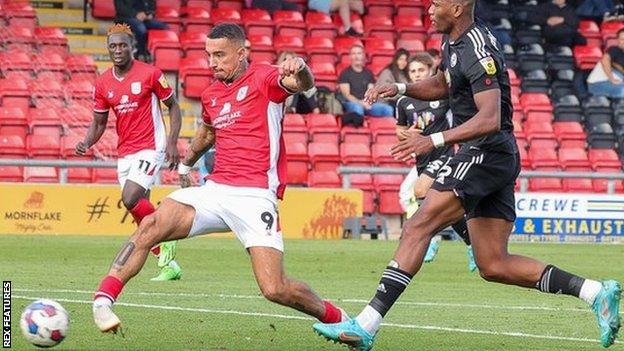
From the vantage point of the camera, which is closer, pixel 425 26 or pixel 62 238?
pixel 62 238

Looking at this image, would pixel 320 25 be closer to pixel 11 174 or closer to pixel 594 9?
pixel 594 9

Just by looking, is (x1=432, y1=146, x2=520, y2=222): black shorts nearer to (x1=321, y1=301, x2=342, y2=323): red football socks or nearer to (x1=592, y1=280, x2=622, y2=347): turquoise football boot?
(x1=592, y1=280, x2=622, y2=347): turquoise football boot

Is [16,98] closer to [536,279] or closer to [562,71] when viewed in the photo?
[562,71]

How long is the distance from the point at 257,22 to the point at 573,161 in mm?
6565

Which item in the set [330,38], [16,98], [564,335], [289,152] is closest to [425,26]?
[330,38]

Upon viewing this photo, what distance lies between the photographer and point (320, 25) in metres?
29.0

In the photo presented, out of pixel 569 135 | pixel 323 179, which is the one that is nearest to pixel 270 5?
pixel 323 179

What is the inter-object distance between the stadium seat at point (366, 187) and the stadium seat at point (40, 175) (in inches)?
194

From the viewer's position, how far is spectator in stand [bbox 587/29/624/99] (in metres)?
28.7

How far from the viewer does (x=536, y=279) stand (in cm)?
991

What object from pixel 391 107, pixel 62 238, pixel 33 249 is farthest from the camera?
pixel 391 107

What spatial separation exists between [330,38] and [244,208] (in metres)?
19.8

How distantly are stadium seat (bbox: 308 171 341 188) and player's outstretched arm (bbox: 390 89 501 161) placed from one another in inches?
619

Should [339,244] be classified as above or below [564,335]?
below
